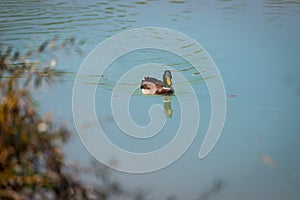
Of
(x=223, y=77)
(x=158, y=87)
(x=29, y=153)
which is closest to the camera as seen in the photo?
(x=29, y=153)

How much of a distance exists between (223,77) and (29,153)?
3832 mm

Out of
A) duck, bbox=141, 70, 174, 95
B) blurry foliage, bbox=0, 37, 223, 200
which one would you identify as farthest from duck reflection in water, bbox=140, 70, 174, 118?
blurry foliage, bbox=0, 37, 223, 200

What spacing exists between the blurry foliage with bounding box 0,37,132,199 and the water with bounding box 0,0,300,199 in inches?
14.1

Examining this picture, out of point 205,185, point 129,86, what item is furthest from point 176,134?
point 129,86

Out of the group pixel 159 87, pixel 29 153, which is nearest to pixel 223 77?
pixel 159 87

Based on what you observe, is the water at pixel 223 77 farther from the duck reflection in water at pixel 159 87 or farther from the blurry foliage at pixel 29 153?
the blurry foliage at pixel 29 153

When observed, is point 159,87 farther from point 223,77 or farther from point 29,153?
point 29,153

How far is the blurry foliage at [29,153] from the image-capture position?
2.07 metres

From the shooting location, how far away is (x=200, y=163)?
4121mm

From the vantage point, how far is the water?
389 centimetres

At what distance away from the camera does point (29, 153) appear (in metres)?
2.12

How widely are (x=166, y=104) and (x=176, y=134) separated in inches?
36.0

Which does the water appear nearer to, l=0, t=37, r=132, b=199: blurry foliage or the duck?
the duck

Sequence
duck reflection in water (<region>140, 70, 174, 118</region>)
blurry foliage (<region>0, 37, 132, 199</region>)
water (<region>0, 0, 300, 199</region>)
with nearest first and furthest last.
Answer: blurry foliage (<region>0, 37, 132, 199</region>) → water (<region>0, 0, 300, 199</region>) → duck reflection in water (<region>140, 70, 174, 118</region>)
